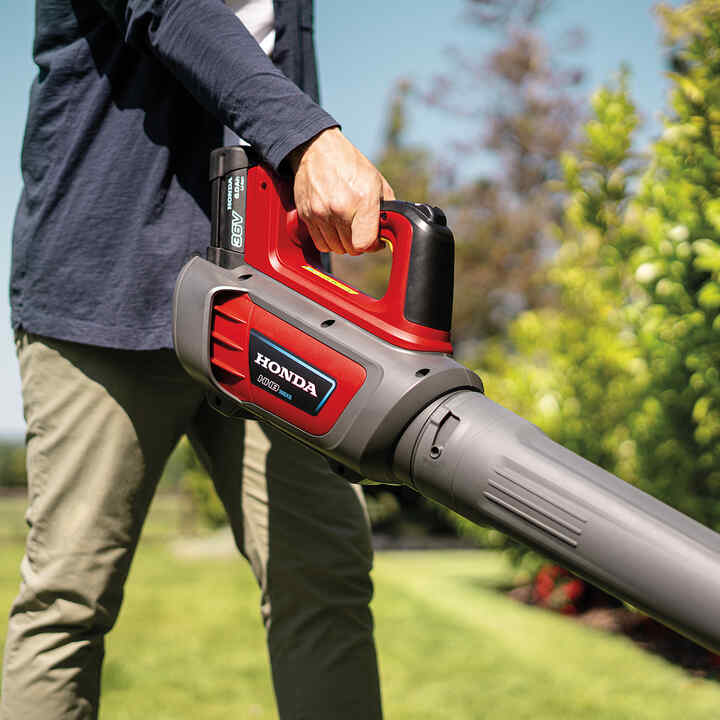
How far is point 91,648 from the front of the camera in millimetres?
1382

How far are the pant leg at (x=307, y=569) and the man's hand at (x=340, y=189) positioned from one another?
48 centimetres

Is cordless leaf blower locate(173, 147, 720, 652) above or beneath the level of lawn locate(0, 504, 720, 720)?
above

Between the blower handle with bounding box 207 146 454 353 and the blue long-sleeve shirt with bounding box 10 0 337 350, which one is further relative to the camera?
the blue long-sleeve shirt with bounding box 10 0 337 350

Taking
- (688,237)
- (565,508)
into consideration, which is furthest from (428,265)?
(688,237)

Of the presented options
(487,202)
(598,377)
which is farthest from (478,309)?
(598,377)

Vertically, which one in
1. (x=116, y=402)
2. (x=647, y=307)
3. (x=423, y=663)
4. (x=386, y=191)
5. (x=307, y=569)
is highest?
(x=386, y=191)

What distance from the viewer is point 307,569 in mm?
1454

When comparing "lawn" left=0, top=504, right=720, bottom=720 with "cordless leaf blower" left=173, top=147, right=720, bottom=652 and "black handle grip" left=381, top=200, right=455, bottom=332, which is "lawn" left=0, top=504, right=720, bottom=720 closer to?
"cordless leaf blower" left=173, top=147, right=720, bottom=652

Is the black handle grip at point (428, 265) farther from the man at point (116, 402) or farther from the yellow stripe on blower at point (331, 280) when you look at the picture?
the man at point (116, 402)

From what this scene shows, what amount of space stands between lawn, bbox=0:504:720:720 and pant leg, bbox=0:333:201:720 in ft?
3.44

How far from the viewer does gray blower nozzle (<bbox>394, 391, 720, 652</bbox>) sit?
990 millimetres

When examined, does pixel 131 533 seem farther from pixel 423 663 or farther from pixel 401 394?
pixel 423 663

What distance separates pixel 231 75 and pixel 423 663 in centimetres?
225

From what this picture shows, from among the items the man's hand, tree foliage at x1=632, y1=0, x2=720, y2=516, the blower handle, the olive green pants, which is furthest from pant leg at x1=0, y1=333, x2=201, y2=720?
tree foliage at x1=632, y1=0, x2=720, y2=516
